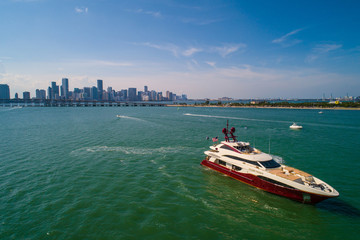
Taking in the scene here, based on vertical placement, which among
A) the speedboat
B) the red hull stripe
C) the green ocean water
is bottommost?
the green ocean water

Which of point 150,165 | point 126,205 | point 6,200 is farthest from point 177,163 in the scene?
Answer: point 6,200

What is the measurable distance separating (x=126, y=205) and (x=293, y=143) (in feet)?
123

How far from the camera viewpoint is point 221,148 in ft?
77.7

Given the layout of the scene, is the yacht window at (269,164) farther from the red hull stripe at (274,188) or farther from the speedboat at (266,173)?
the red hull stripe at (274,188)

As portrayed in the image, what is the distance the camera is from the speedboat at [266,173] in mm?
15962

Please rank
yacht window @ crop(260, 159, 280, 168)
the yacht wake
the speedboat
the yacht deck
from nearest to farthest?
1. the speedboat
2. the yacht deck
3. yacht window @ crop(260, 159, 280, 168)
4. the yacht wake

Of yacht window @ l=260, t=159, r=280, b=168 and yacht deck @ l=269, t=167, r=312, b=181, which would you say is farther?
yacht window @ l=260, t=159, r=280, b=168

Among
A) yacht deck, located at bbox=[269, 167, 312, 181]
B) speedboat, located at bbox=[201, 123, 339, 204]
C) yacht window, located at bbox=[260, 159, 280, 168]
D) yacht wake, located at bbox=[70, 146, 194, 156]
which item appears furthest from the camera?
yacht wake, located at bbox=[70, 146, 194, 156]

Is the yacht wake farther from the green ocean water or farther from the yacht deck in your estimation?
the yacht deck

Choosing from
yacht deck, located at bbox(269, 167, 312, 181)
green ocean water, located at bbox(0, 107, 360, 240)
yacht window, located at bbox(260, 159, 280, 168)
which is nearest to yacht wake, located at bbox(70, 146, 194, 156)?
green ocean water, located at bbox(0, 107, 360, 240)

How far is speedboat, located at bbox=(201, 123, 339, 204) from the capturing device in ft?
52.4

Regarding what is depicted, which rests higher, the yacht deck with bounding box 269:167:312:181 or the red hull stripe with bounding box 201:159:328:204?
Answer: the yacht deck with bounding box 269:167:312:181

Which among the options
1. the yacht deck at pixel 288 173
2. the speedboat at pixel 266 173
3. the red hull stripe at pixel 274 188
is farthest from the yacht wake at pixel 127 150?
the yacht deck at pixel 288 173

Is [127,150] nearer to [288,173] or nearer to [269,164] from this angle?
[269,164]
